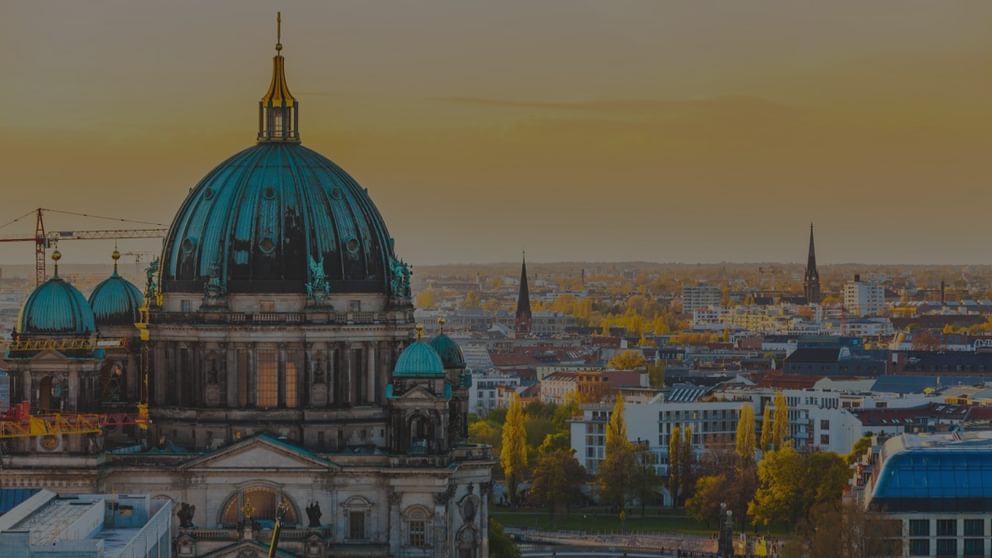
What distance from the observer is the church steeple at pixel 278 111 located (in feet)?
478

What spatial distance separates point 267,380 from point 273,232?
641 cm

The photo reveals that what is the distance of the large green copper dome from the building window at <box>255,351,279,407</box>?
9.55ft

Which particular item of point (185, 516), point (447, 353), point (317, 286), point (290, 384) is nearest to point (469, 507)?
point (290, 384)

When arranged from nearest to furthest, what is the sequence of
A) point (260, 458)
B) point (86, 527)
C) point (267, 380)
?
point (86, 527) < point (260, 458) < point (267, 380)

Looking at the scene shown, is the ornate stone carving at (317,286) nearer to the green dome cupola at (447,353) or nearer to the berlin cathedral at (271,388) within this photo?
the berlin cathedral at (271,388)

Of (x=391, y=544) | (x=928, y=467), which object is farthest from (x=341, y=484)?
(x=928, y=467)

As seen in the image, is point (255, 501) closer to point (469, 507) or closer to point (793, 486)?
point (469, 507)

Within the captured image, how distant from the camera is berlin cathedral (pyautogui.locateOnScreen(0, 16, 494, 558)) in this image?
138 meters

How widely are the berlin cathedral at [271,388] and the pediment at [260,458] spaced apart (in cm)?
A: 6

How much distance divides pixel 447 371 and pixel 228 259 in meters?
13.1

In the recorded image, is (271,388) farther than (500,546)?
No

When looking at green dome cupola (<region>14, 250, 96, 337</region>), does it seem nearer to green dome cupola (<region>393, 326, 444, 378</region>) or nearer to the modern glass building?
green dome cupola (<region>393, 326, 444, 378</region>)

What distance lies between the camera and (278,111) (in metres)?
146

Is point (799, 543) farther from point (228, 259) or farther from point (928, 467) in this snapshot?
point (228, 259)
